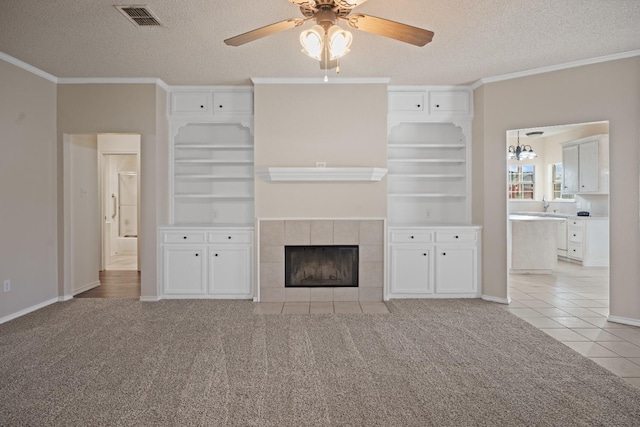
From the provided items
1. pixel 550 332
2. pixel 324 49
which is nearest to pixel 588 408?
pixel 550 332

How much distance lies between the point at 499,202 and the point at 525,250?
87.5 inches

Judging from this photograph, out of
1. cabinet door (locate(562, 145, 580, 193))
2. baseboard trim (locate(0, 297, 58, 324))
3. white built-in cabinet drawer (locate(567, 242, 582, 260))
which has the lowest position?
baseboard trim (locate(0, 297, 58, 324))

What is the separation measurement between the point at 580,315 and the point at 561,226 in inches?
168

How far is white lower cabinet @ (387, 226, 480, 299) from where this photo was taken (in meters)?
5.02

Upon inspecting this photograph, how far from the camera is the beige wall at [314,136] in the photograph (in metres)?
4.95

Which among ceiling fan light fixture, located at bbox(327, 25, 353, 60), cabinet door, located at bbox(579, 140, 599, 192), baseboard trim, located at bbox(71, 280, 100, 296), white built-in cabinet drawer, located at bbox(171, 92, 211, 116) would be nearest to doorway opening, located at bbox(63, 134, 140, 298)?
baseboard trim, located at bbox(71, 280, 100, 296)

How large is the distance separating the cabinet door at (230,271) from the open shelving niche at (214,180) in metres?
0.60

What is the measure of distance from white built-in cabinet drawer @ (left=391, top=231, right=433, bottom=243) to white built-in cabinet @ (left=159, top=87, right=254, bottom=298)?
1.79 meters

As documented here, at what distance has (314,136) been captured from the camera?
195 inches

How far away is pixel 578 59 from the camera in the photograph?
4.20 metres

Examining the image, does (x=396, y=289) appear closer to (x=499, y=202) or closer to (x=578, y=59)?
(x=499, y=202)

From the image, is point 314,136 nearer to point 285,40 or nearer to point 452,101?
point 285,40

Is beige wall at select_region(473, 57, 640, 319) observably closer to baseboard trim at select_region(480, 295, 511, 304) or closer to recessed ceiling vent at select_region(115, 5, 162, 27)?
baseboard trim at select_region(480, 295, 511, 304)

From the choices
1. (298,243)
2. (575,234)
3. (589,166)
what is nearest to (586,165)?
(589,166)
